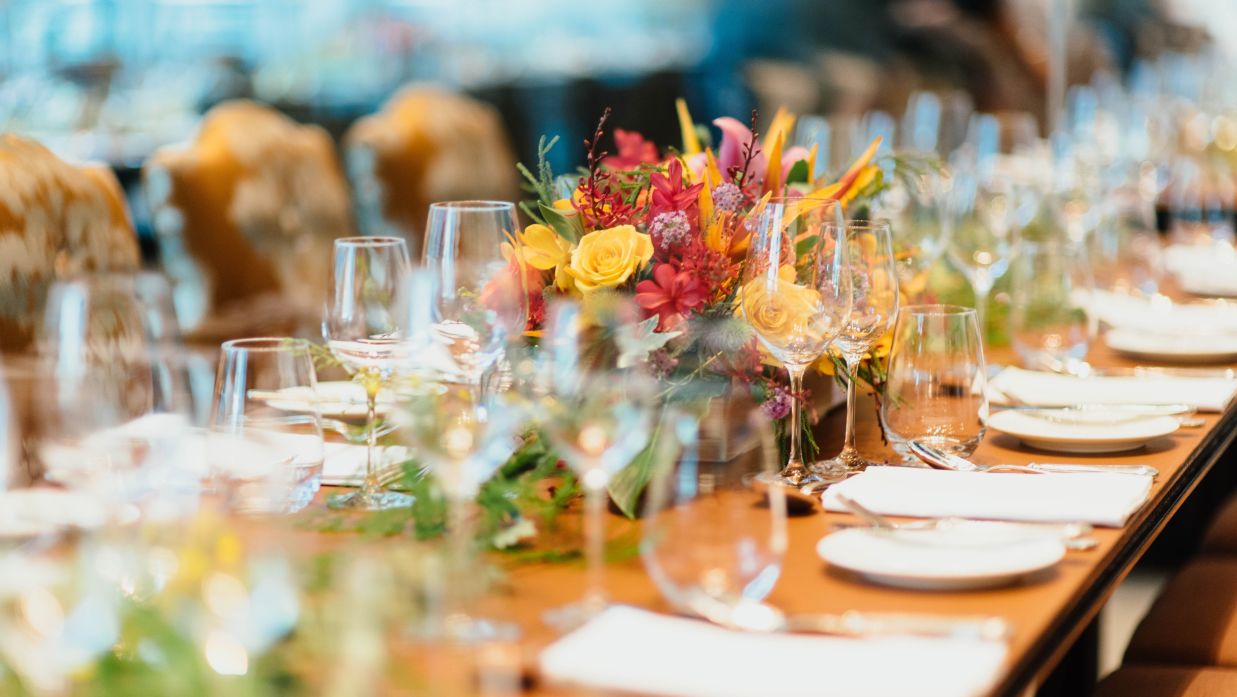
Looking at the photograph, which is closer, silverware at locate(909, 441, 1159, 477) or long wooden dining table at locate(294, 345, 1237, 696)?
long wooden dining table at locate(294, 345, 1237, 696)

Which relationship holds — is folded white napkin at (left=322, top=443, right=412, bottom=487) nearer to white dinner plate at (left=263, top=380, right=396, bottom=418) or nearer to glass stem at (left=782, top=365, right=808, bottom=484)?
white dinner plate at (left=263, top=380, right=396, bottom=418)

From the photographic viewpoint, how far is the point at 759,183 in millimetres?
1612

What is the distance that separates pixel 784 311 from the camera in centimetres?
132

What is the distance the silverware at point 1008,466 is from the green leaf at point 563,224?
1.18 feet

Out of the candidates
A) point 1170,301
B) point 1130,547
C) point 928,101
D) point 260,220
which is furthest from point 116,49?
point 1130,547

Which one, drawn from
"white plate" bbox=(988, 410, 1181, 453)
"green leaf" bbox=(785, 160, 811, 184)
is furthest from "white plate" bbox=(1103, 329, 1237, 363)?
"green leaf" bbox=(785, 160, 811, 184)

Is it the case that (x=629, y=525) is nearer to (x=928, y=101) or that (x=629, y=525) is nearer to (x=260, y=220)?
(x=260, y=220)

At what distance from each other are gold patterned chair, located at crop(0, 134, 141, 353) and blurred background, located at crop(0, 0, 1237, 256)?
54.6 inches

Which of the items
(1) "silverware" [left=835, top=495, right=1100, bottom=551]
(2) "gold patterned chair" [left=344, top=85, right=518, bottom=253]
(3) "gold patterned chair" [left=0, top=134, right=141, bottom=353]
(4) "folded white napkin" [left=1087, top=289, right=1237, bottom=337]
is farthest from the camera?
(2) "gold patterned chair" [left=344, top=85, right=518, bottom=253]

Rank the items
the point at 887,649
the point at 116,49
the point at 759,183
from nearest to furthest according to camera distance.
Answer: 1. the point at 887,649
2. the point at 759,183
3. the point at 116,49

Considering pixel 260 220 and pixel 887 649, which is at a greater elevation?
pixel 260 220

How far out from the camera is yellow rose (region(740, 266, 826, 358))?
4.34 feet

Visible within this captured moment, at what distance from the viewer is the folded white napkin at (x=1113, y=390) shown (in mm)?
1682

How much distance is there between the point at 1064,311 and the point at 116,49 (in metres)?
3.07
